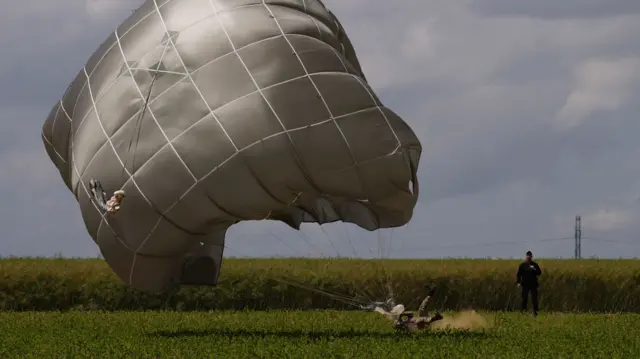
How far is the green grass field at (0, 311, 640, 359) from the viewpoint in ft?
72.3

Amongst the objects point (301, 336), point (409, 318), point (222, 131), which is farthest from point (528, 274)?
point (222, 131)

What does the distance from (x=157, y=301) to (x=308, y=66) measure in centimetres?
1869

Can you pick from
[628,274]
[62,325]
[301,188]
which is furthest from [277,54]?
[628,274]

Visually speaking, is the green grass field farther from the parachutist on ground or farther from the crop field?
A: the parachutist on ground

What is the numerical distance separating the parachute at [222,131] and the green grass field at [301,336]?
7.21 feet

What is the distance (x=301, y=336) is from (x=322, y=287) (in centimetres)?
1412

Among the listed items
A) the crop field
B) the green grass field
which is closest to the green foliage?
the crop field

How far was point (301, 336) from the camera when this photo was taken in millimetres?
25359

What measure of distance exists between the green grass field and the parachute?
2.20 metres

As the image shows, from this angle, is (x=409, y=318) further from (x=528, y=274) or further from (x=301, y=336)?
(x=528, y=274)

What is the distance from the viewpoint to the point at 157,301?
38719 mm

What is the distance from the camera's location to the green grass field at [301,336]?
2203 centimetres

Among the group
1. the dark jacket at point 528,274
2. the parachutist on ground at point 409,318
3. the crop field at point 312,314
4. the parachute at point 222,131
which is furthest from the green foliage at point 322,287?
the parachute at point 222,131

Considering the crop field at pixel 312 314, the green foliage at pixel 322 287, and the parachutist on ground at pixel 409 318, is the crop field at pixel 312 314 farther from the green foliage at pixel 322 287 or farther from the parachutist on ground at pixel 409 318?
the parachutist on ground at pixel 409 318
